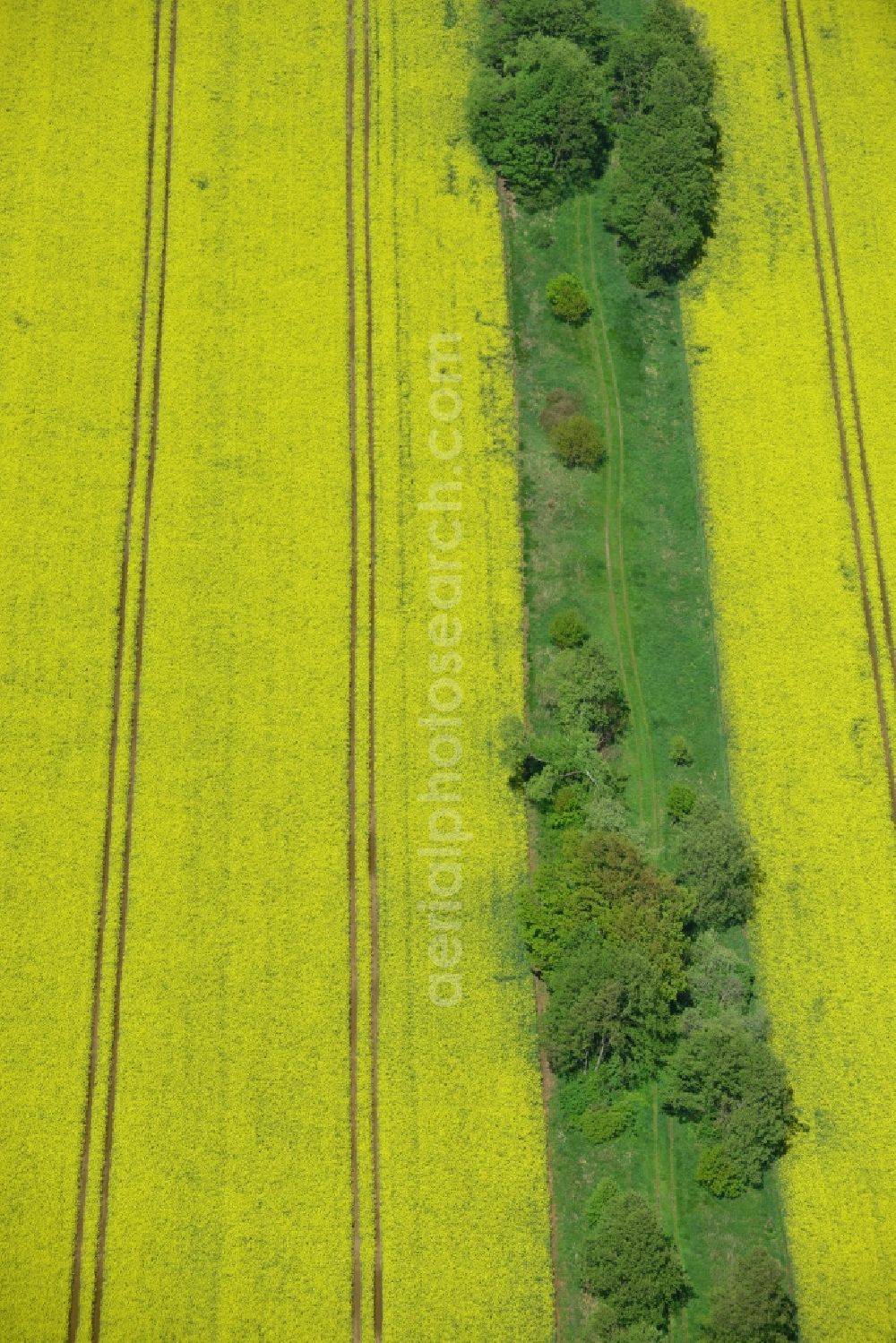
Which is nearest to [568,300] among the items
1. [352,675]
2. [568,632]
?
[568,632]

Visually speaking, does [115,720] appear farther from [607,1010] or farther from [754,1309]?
[754,1309]

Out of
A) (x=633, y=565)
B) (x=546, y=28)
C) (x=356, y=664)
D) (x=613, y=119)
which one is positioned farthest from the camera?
(x=613, y=119)

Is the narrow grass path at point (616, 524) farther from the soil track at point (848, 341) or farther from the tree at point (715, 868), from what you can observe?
the soil track at point (848, 341)

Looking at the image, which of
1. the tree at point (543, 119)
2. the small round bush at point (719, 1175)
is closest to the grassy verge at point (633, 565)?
the small round bush at point (719, 1175)

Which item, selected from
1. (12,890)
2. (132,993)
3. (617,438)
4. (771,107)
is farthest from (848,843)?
(771,107)

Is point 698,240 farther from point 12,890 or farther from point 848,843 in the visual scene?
point 12,890

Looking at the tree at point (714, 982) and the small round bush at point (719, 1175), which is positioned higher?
the tree at point (714, 982)
